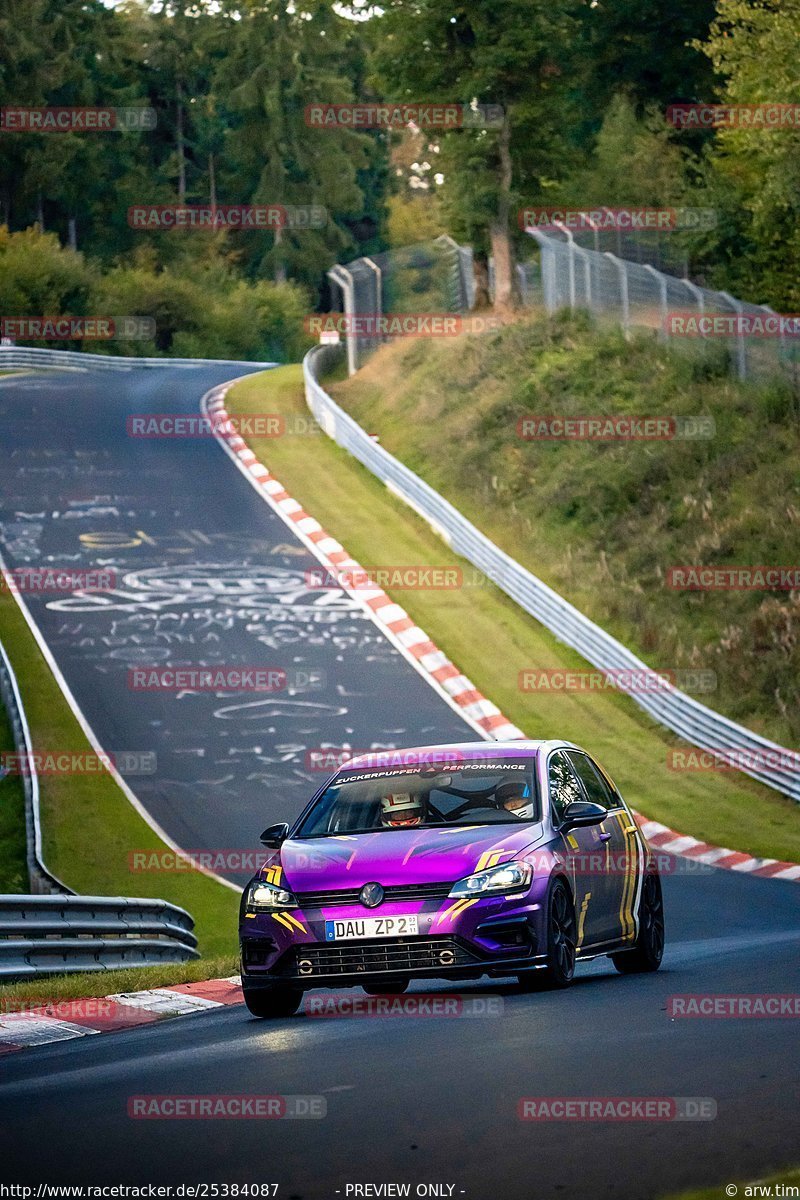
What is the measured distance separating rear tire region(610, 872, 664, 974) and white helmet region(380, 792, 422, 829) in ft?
5.74

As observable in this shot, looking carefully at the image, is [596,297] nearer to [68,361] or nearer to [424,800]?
[68,361]

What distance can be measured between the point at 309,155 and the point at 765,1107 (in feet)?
342

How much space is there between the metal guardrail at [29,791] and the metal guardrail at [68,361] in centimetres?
3469

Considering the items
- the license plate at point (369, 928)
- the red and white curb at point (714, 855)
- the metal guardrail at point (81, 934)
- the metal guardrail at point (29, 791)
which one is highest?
the license plate at point (369, 928)

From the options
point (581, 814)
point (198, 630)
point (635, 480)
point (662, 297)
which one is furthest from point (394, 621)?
point (581, 814)

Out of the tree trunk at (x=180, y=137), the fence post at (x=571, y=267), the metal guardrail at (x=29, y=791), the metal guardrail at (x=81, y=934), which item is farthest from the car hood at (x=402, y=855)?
the tree trunk at (x=180, y=137)

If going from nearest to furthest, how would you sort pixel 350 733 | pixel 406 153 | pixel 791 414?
1. pixel 350 733
2. pixel 791 414
3. pixel 406 153

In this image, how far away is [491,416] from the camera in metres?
41.1

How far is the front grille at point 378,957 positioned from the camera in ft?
31.9

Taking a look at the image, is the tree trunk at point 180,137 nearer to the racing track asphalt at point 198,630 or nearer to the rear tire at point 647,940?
the racing track asphalt at point 198,630

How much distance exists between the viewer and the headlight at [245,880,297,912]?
1005cm

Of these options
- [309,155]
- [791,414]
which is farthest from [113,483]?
[309,155]

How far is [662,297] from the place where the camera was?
1513 inches

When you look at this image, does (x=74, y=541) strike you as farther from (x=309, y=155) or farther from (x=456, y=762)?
(x=309, y=155)
